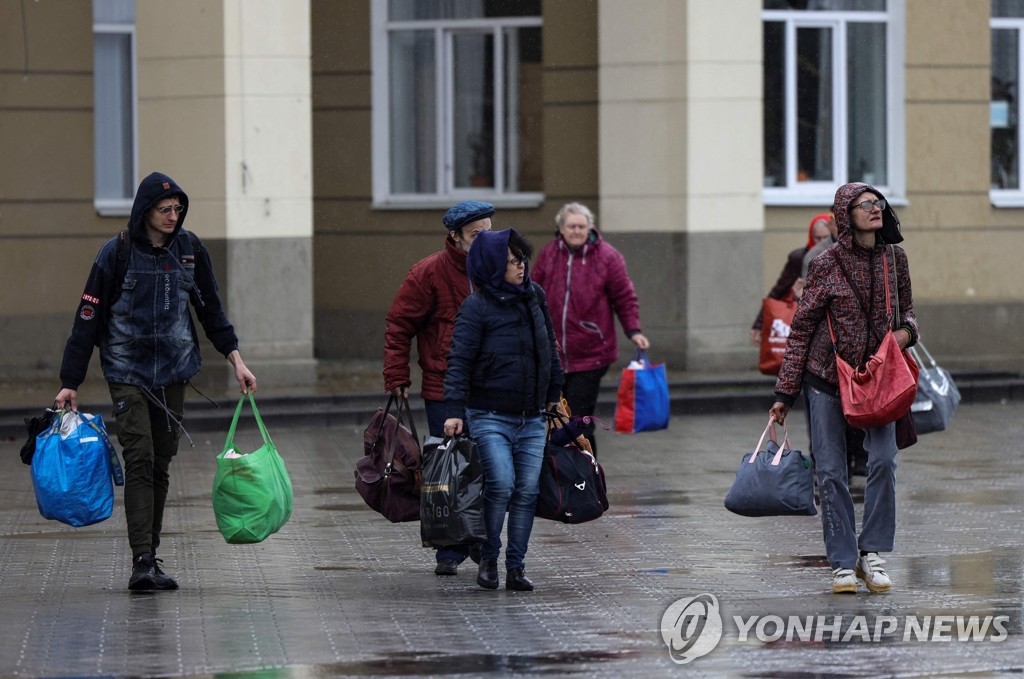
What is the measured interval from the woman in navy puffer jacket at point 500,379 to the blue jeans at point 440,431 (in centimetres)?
40

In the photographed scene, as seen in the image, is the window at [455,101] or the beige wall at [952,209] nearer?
the beige wall at [952,209]

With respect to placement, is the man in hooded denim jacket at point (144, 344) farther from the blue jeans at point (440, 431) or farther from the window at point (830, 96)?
the window at point (830, 96)

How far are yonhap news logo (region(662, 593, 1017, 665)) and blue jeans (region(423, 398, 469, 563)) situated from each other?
1386 mm

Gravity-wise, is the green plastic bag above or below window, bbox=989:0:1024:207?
below

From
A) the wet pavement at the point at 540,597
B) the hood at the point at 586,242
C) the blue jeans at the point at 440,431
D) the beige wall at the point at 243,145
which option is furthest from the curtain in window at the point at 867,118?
the blue jeans at the point at 440,431

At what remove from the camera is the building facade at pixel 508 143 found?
1766 centimetres

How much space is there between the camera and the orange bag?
12742 millimetres

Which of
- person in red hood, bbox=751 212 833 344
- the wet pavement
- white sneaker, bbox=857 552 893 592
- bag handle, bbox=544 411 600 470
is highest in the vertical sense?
person in red hood, bbox=751 212 833 344

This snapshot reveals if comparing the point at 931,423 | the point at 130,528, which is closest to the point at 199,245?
the point at 130,528

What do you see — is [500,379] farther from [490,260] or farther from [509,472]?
[490,260]

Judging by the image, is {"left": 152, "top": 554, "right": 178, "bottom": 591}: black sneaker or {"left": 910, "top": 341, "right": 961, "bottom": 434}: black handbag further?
{"left": 910, "top": 341, "right": 961, "bottom": 434}: black handbag

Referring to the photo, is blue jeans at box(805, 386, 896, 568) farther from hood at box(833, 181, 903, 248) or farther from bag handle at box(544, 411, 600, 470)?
bag handle at box(544, 411, 600, 470)

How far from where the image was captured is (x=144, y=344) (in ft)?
28.8

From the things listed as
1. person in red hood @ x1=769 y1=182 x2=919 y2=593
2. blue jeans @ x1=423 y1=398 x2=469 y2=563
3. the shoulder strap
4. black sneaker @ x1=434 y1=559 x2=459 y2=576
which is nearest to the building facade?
blue jeans @ x1=423 y1=398 x2=469 y2=563
